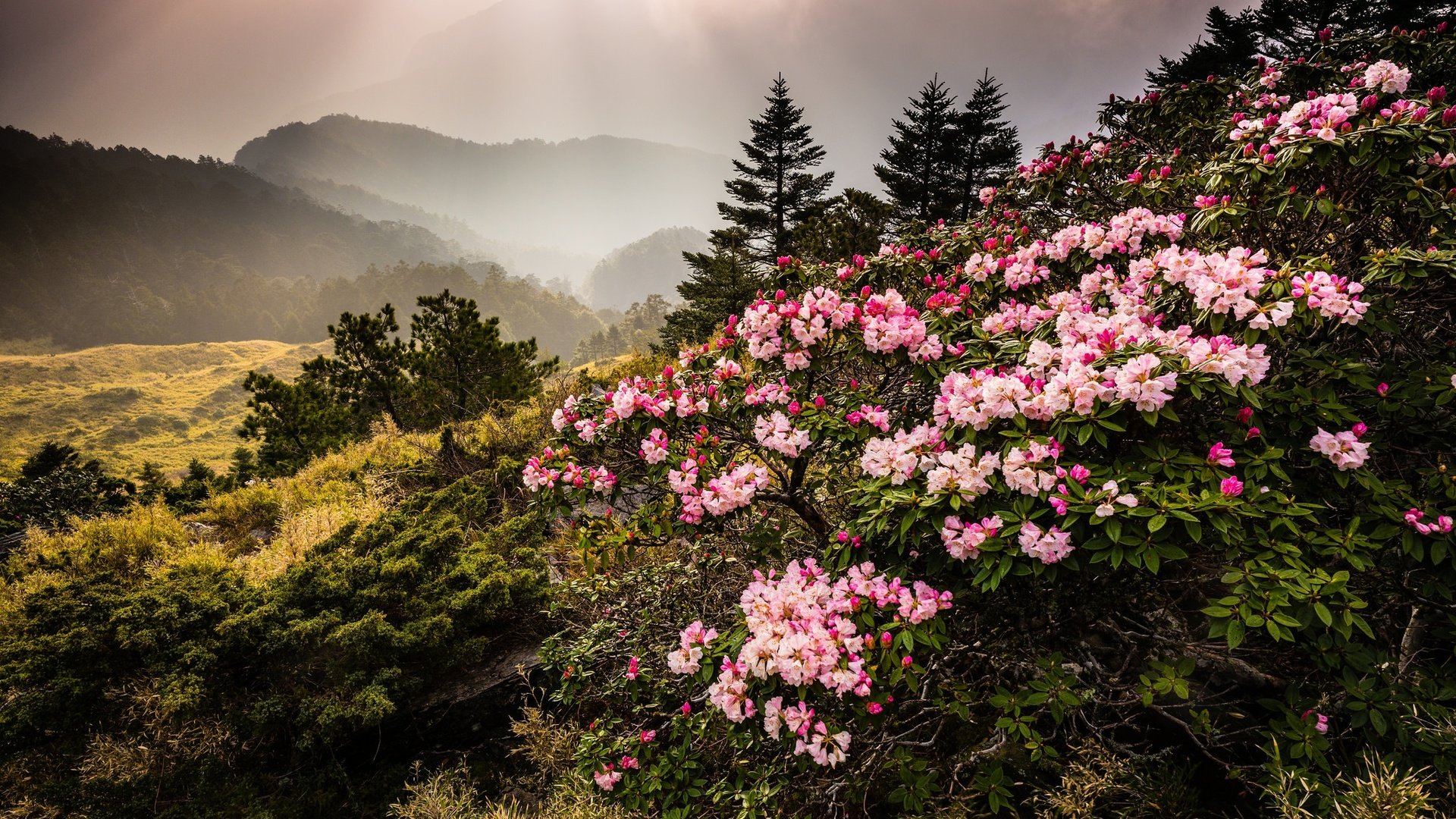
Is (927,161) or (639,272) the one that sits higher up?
(639,272)

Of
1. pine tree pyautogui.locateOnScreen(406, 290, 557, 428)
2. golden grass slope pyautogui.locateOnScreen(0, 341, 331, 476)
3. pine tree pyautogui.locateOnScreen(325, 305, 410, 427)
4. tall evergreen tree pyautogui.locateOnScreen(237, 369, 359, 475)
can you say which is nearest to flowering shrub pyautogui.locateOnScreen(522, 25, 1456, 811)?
pine tree pyautogui.locateOnScreen(406, 290, 557, 428)

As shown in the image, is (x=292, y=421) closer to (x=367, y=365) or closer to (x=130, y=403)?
(x=367, y=365)

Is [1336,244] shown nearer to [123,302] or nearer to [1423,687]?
[1423,687]

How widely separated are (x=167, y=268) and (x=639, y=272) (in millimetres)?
109212

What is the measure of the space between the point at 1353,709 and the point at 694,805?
280 cm

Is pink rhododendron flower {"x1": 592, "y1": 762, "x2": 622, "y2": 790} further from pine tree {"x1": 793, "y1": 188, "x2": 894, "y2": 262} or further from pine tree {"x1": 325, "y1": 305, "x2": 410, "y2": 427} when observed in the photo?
pine tree {"x1": 325, "y1": 305, "x2": 410, "y2": 427}

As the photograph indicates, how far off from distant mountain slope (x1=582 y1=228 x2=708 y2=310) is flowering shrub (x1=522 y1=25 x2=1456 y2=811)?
552ft

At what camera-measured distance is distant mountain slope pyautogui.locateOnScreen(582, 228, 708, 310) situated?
170 meters

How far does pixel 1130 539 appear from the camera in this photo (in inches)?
62.0

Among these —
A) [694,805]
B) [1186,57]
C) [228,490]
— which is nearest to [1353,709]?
[694,805]

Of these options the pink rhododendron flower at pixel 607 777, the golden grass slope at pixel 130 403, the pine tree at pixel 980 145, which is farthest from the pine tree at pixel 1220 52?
the golden grass slope at pixel 130 403

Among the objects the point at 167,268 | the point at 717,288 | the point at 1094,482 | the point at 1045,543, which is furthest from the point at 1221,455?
the point at 167,268

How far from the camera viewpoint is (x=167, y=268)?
293 ft

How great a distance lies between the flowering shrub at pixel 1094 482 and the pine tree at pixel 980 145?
16.7m
